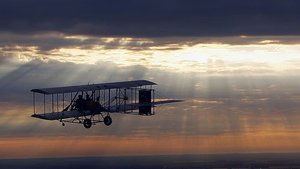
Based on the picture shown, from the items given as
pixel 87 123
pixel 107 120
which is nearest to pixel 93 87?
pixel 107 120

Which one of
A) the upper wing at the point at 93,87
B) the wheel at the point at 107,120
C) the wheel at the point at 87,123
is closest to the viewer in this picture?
the upper wing at the point at 93,87

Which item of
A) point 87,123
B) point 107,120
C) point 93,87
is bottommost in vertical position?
point 87,123

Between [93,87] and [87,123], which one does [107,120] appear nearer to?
[87,123]

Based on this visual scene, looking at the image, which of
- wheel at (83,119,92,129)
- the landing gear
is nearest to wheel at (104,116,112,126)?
the landing gear

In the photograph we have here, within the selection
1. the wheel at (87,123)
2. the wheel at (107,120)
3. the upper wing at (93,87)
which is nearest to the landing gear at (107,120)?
the wheel at (107,120)

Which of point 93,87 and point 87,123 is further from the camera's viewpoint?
point 93,87

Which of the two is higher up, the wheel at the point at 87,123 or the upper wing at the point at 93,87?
the upper wing at the point at 93,87

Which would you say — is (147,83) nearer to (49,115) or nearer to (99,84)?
(99,84)

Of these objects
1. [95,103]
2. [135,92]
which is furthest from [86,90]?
[135,92]

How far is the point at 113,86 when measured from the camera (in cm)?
15838

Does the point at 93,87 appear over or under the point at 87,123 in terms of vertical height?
over

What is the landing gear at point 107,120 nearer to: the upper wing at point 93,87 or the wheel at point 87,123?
the wheel at point 87,123

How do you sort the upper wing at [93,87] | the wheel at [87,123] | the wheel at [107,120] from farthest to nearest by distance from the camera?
the wheel at [107,120], the wheel at [87,123], the upper wing at [93,87]

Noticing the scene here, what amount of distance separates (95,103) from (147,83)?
1446 cm
